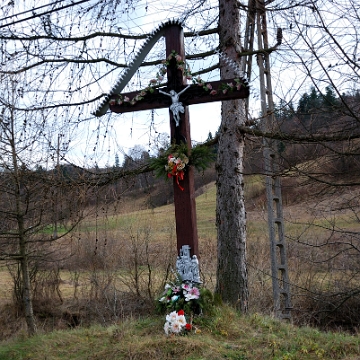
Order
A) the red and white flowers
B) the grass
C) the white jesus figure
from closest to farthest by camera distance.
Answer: the grass, the red and white flowers, the white jesus figure

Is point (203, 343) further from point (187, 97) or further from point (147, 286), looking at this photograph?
point (147, 286)

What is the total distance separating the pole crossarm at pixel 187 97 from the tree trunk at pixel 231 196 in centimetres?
190

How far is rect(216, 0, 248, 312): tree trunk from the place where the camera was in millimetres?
7020

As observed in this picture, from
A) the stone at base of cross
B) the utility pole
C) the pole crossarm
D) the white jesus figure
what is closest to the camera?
the pole crossarm

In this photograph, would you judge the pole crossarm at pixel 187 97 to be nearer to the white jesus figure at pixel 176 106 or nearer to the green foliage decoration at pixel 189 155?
the white jesus figure at pixel 176 106

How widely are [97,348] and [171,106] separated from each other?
2.98 m

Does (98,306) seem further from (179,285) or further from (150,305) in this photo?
(179,285)

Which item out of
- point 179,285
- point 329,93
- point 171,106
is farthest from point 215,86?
point 179,285

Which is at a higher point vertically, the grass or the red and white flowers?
the red and white flowers

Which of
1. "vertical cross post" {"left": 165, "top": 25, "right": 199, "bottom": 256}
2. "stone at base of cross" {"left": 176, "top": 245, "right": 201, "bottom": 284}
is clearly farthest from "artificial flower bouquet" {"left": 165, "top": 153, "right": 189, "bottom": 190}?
"stone at base of cross" {"left": 176, "top": 245, "right": 201, "bottom": 284}

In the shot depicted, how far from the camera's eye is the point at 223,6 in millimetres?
7281

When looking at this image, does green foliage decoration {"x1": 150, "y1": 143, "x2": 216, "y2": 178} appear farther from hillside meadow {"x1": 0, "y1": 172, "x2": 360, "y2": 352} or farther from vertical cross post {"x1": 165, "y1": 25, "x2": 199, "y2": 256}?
hillside meadow {"x1": 0, "y1": 172, "x2": 360, "y2": 352}

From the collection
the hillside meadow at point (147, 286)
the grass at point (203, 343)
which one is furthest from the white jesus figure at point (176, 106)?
the grass at point (203, 343)

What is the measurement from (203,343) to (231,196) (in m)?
2.92
